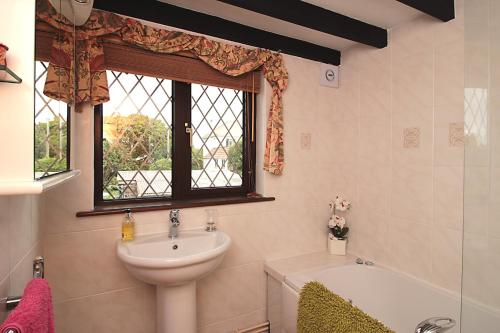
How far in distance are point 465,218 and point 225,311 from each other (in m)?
1.50

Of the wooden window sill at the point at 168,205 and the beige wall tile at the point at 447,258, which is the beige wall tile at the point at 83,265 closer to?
the wooden window sill at the point at 168,205

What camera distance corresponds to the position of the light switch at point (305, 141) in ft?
6.93

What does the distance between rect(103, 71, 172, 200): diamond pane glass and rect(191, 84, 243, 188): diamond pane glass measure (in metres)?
0.19

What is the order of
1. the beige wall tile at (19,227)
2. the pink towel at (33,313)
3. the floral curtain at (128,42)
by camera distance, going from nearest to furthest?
the pink towel at (33,313), the beige wall tile at (19,227), the floral curtain at (128,42)

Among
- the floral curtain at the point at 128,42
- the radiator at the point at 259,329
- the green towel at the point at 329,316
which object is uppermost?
the floral curtain at the point at 128,42

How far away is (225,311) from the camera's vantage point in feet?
5.96

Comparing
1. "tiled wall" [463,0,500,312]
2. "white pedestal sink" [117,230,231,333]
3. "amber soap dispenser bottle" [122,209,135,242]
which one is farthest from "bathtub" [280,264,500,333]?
"amber soap dispenser bottle" [122,209,135,242]

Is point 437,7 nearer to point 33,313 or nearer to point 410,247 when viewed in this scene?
point 410,247

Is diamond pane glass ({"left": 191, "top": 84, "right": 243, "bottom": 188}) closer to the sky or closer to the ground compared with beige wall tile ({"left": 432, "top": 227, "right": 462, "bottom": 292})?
closer to the sky

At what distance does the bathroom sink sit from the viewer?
125cm

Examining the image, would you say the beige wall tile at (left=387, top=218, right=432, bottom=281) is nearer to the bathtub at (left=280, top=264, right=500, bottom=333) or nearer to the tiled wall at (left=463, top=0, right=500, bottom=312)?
the bathtub at (left=280, top=264, right=500, bottom=333)

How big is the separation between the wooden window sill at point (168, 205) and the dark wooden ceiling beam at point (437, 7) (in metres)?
1.43

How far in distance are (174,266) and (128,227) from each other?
44 centimetres

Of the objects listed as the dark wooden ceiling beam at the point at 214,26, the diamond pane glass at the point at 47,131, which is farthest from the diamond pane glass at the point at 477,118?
the diamond pane glass at the point at 47,131
